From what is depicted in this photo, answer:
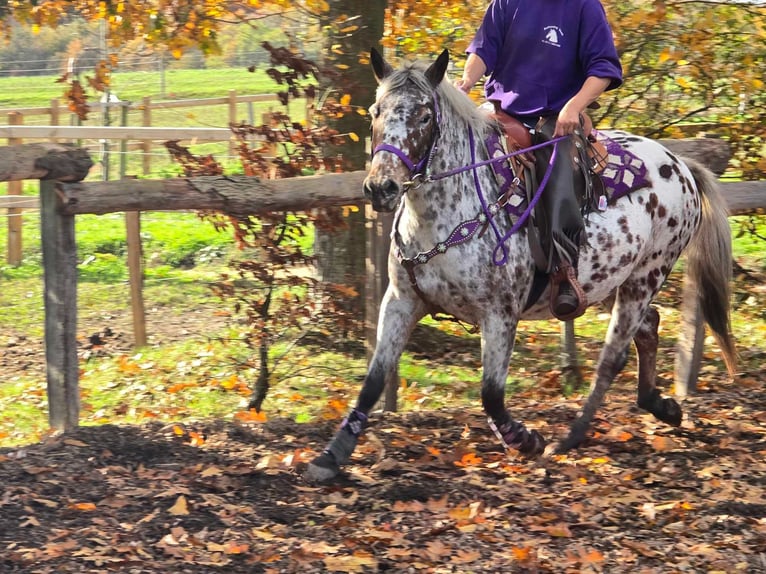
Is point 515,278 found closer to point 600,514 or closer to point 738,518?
point 600,514

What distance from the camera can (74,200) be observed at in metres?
5.70

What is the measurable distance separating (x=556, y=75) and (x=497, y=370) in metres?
1.60

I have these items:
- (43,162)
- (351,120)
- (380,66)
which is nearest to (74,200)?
(43,162)

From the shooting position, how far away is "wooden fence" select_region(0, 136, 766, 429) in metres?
5.65

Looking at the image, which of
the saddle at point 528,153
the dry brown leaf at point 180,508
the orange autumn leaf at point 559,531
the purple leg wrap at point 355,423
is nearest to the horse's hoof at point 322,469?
the purple leg wrap at point 355,423

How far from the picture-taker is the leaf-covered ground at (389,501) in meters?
4.40

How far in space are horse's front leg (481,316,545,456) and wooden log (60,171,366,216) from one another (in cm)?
128

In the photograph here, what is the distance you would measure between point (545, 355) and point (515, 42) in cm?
398

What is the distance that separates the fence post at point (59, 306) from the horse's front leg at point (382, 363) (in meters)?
1.58

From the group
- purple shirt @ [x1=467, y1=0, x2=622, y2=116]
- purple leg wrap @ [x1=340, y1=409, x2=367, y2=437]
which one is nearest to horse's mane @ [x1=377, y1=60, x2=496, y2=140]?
purple shirt @ [x1=467, y1=0, x2=622, y2=116]

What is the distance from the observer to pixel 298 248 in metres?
6.68

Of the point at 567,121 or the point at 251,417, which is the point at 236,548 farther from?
the point at 567,121

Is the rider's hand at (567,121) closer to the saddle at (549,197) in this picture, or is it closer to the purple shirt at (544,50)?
the saddle at (549,197)

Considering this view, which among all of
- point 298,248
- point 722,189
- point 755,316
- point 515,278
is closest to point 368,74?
point 298,248
